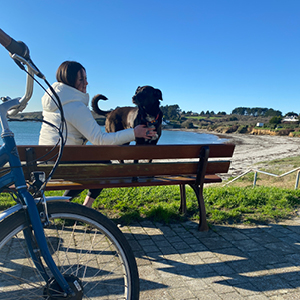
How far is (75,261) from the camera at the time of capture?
259cm

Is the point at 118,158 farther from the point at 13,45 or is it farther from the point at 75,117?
the point at 13,45

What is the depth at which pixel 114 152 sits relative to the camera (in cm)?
301

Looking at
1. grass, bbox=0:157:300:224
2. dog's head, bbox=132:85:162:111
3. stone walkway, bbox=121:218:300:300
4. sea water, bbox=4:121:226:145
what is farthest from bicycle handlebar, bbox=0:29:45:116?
dog's head, bbox=132:85:162:111

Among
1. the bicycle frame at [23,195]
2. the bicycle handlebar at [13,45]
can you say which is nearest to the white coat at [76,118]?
the bicycle frame at [23,195]

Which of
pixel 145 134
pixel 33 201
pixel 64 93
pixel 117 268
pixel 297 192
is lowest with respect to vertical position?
pixel 117 268

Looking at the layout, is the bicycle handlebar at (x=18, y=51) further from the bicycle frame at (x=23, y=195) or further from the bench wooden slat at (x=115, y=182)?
the bench wooden slat at (x=115, y=182)

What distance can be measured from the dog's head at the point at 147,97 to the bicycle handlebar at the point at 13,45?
4.11 m

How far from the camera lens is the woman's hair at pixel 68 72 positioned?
10.2 feet

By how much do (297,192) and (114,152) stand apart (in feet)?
12.5

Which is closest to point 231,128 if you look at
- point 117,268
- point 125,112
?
point 125,112

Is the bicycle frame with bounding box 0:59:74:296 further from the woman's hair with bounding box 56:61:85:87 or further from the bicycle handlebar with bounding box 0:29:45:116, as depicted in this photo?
the woman's hair with bounding box 56:61:85:87

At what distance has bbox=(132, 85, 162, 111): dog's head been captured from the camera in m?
5.38

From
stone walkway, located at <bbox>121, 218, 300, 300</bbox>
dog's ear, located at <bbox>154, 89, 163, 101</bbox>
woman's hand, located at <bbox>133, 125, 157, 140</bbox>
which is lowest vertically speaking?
stone walkway, located at <bbox>121, 218, 300, 300</bbox>

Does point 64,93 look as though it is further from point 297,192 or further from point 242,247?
point 297,192
